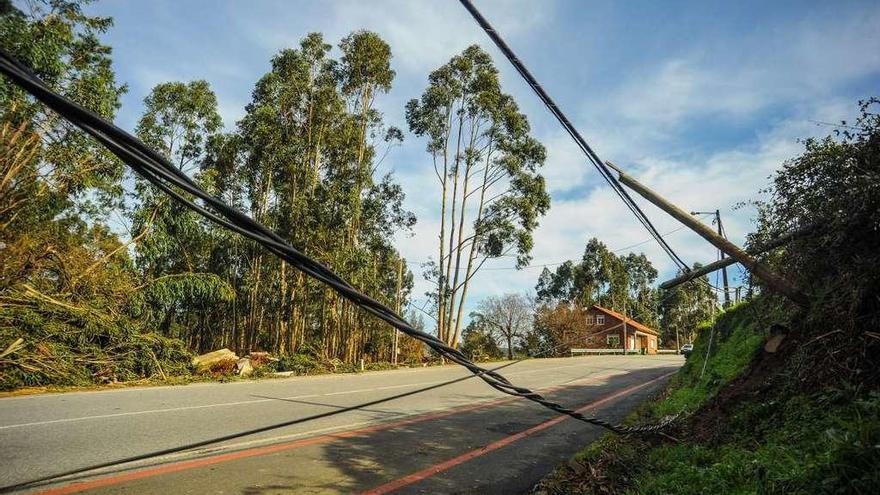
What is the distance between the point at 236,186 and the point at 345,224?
9.31 meters

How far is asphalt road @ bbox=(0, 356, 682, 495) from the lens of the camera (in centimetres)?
453

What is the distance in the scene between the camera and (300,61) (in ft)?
83.6

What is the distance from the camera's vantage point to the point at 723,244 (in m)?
5.38

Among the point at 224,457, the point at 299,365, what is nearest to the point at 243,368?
the point at 299,365

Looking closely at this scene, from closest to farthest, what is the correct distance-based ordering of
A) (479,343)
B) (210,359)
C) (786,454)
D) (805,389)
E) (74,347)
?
(786,454) → (805,389) → (74,347) → (210,359) → (479,343)

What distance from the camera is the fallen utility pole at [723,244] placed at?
500 centimetres

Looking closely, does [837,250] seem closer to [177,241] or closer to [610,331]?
[177,241]

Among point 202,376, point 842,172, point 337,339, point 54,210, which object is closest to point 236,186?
point 337,339

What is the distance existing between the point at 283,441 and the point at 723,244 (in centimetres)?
586

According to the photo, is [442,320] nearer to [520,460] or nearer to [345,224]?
[345,224]

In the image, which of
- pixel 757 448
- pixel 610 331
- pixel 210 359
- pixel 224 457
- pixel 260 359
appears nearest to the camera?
pixel 757 448

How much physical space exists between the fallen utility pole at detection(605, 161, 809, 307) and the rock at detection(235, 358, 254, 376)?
14740mm

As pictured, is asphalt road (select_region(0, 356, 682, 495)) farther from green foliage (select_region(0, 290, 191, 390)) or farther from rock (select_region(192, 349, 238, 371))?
rock (select_region(192, 349, 238, 371))

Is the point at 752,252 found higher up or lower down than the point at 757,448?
higher up
